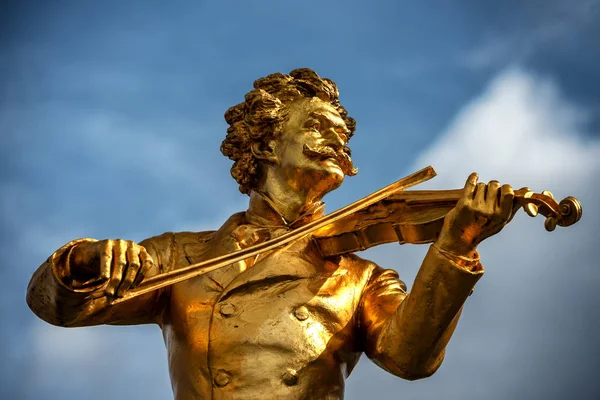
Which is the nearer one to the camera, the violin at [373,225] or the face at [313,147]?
the violin at [373,225]

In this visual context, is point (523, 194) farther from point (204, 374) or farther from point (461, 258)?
point (204, 374)

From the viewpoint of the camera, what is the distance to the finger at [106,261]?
5.50m

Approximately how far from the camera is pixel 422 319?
5.93m

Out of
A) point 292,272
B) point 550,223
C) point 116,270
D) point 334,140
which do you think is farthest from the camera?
point 334,140

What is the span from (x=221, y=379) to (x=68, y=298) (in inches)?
31.3

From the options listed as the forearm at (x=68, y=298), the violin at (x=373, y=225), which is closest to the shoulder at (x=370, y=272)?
the violin at (x=373, y=225)

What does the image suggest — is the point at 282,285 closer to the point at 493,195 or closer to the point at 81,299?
the point at 81,299

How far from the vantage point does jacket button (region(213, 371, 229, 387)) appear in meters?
6.05

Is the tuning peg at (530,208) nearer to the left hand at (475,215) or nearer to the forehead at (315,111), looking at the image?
the left hand at (475,215)

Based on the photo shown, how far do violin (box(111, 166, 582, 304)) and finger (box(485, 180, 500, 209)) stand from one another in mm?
93

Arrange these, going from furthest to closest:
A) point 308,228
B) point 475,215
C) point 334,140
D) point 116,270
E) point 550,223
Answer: point 334,140 → point 308,228 → point 475,215 → point 550,223 → point 116,270

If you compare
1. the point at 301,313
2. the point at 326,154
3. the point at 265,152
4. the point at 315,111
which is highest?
the point at 315,111

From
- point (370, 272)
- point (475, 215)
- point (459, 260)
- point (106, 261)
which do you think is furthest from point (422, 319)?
point (106, 261)

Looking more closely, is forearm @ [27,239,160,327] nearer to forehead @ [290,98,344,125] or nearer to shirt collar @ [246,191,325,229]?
shirt collar @ [246,191,325,229]
